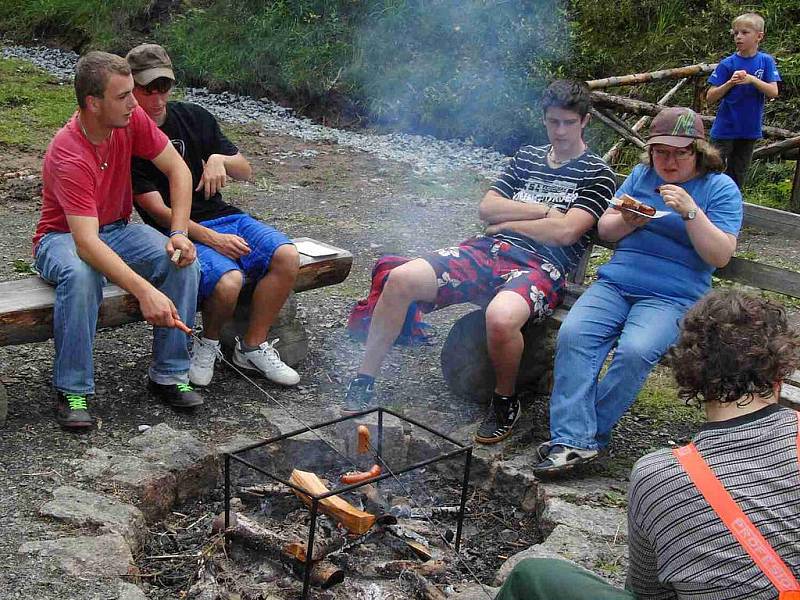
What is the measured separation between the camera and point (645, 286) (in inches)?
156

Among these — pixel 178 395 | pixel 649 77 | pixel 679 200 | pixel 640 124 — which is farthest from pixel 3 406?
pixel 640 124

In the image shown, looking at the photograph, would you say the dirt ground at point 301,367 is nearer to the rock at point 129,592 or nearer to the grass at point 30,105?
the rock at point 129,592

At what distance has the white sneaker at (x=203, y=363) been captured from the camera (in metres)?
4.37

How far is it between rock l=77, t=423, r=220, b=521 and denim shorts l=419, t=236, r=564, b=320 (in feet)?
4.09

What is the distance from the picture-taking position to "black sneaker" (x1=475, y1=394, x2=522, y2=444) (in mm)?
4016

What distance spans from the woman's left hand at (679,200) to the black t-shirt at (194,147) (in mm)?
2196

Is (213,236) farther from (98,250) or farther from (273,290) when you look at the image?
(98,250)

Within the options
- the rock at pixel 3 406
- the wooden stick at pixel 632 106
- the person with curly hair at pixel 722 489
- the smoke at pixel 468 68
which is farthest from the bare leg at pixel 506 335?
the smoke at pixel 468 68

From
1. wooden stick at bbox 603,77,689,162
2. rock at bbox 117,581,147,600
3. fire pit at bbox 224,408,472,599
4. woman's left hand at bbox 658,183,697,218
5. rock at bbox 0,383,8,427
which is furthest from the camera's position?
wooden stick at bbox 603,77,689,162

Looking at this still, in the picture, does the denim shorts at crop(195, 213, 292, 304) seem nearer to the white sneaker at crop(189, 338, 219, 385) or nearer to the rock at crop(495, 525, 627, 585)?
the white sneaker at crop(189, 338, 219, 385)

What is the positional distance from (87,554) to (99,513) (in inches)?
10.2

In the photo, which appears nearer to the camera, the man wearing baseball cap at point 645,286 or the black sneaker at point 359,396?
the man wearing baseball cap at point 645,286

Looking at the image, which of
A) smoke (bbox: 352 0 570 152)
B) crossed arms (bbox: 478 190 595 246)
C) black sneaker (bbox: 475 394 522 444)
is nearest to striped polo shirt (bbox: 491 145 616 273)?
crossed arms (bbox: 478 190 595 246)

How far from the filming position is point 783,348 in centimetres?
216
